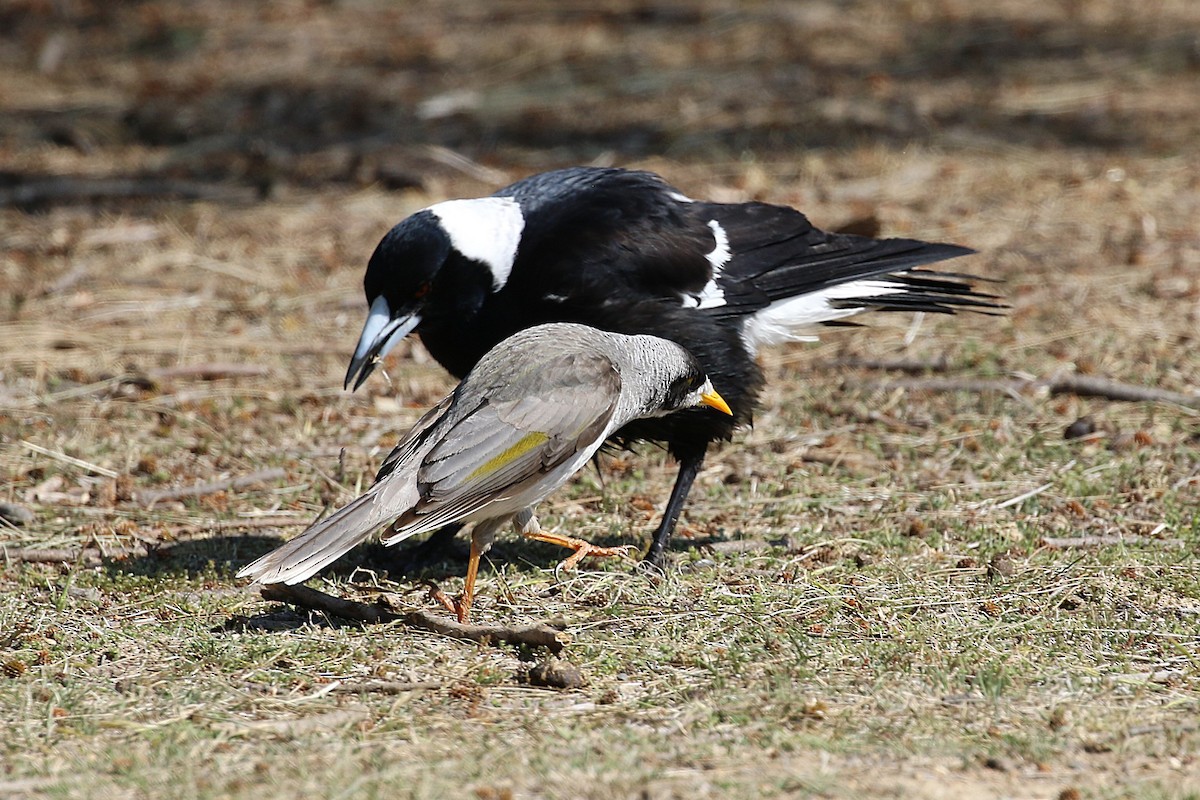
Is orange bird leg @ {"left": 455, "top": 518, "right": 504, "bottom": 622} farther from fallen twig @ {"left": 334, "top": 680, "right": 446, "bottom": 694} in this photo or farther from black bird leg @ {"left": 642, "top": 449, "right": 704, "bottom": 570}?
black bird leg @ {"left": 642, "top": 449, "right": 704, "bottom": 570}

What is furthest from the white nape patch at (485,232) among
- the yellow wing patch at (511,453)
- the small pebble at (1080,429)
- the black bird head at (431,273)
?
the small pebble at (1080,429)

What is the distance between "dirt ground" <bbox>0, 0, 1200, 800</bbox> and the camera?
354 cm

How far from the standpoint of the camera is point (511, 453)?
14.1 feet

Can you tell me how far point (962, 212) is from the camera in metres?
8.68

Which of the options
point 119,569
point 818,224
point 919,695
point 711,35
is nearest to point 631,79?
point 711,35

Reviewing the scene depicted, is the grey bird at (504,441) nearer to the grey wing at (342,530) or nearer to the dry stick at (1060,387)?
the grey wing at (342,530)

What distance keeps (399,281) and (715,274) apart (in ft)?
3.97

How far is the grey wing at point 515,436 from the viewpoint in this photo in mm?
4211

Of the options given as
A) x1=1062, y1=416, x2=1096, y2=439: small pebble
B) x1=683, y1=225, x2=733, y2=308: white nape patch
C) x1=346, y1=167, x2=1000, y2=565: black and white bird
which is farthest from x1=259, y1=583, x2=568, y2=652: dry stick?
x1=1062, y1=416, x2=1096, y2=439: small pebble

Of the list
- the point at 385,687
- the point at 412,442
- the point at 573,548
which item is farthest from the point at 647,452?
the point at 385,687

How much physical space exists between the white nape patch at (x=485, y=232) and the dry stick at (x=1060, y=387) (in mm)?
2161

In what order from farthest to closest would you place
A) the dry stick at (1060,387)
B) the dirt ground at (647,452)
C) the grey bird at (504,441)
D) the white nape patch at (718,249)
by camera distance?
1. the dry stick at (1060,387)
2. the white nape patch at (718,249)
3. the grey bird at (504,441)
4. the dirt ground at (647,452)

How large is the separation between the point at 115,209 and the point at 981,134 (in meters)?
5.81

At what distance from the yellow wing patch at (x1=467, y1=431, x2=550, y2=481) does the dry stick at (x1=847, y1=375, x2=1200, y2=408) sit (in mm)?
2594
